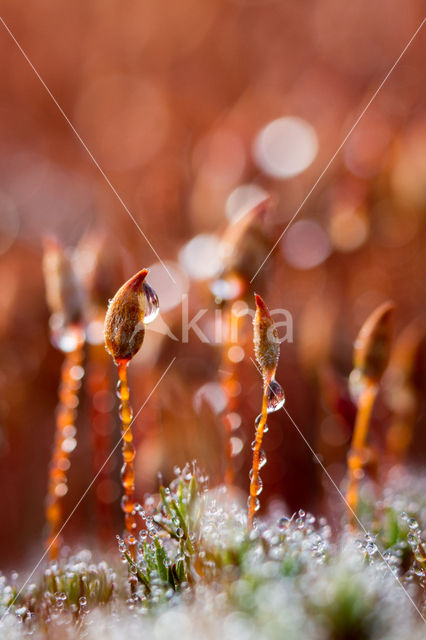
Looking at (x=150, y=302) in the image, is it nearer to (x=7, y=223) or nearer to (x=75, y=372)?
(x=75, y=372)

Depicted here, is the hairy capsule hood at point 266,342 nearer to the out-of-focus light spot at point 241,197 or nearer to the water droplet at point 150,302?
the water droplet at point 150,302

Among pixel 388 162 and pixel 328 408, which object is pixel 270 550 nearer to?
pixel 328 408

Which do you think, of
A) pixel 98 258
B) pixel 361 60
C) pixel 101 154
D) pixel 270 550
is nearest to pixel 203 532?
pixel 270 550

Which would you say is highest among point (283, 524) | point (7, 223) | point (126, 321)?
point (7, 223)

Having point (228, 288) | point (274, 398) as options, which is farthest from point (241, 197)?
point (274, 398)

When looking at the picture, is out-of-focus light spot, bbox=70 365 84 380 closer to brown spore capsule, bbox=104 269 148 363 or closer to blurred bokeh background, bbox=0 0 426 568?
blurred bokeh background, bbox=0 0 426 568

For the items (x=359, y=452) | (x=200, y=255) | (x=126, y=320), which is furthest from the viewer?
(x=200, y=255)
